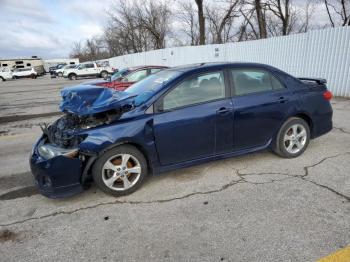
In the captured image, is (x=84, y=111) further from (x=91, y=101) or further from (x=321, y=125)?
(x=321, y=125)

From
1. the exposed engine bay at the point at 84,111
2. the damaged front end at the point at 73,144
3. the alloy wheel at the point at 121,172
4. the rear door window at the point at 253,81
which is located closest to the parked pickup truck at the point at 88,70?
the exposed engine bay at the point at 84,111

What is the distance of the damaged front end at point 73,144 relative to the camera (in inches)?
129

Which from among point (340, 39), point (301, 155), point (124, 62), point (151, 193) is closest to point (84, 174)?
point (151, 193)

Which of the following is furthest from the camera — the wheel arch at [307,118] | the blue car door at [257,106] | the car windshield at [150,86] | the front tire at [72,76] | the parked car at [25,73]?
the parked car at [25,73]

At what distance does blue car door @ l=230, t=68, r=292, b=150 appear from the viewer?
3.99 m

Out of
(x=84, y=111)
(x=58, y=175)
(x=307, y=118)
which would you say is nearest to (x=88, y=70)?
(x=84, y=111)

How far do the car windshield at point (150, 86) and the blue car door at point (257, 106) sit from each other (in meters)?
0.91

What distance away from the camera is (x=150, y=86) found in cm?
415

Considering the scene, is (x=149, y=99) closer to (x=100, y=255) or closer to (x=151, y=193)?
(x=151, y=193)

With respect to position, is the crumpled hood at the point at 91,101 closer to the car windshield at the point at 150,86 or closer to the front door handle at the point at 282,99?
the car windshield at the point at 150,86

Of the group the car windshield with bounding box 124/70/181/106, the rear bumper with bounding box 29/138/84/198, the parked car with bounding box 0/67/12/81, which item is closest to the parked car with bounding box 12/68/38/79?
the parked car with bounding box 0/67/12/81

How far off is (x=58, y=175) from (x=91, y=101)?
39.7 inches

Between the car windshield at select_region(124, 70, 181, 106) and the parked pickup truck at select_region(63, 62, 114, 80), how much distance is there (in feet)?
91.6

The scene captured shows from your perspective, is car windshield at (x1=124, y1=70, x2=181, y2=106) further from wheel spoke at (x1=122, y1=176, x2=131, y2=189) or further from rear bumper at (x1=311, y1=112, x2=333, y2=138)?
rear bumper at (x1=311, y1=112, x2=333, y2=138)
